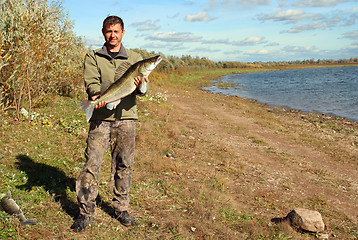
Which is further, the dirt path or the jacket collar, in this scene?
the dirt path

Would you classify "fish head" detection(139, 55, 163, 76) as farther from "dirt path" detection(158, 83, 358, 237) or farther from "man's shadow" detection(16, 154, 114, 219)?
"dirt path" detection(158, 83, 358, 237)

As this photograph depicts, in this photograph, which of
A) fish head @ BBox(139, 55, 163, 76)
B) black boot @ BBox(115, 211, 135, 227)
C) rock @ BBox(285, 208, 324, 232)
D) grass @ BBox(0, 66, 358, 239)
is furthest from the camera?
rock @ BBox(285, 208, 324, 232)

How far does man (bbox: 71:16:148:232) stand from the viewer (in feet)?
12.5

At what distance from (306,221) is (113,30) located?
4.50 metres

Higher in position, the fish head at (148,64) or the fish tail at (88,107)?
the fish head at (148,64)

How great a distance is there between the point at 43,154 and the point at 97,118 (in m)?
3.72

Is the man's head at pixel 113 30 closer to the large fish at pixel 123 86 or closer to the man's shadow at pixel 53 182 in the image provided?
the large fish at pixel 123 86

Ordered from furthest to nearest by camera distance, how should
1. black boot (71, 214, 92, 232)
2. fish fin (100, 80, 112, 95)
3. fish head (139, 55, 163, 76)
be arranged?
1. black boot (71, 214, 92, 232)
2. fish fin (100, 80, 112, 95)
3. fish head (139, 55, 163, 76)

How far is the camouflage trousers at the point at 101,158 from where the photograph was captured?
12.9 feet

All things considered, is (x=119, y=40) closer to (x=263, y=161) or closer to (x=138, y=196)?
(x=138, y=196)

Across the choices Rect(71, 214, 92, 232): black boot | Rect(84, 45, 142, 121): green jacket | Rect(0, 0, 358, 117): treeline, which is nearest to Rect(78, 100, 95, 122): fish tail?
Rect(84, 45, 142, 121): green jacket

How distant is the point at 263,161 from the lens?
8.85 metres

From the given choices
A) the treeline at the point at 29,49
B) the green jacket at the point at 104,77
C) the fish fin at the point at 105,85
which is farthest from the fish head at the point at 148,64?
the treeline at the point at 29,49

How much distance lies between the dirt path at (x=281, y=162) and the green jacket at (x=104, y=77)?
11.2ft
